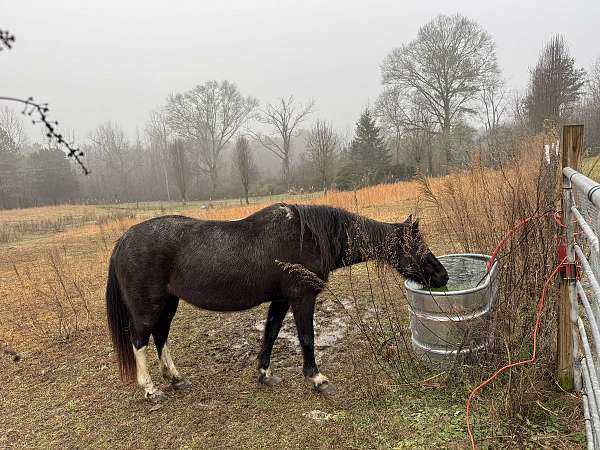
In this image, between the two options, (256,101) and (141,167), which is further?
(141,167)

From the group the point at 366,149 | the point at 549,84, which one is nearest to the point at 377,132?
the point at 366,149

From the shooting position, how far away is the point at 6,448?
9.74 ft

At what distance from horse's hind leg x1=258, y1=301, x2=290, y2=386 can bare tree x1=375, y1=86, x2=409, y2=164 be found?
94.2 ft

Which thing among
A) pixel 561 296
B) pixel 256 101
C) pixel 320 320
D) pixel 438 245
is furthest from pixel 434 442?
pixel 256 101

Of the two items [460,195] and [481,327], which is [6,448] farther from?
[460,195]

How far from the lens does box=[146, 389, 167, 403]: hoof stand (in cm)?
340

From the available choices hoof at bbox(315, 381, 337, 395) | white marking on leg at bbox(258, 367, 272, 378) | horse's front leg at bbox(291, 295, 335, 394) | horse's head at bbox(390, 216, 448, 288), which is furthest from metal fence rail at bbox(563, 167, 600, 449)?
white marking on leg at bbox(258, 367, 272, 378)

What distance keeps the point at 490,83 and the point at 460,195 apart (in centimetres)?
2903

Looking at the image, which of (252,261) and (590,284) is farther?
(252,261)

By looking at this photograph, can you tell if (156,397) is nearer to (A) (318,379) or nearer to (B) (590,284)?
(A) (318,379)

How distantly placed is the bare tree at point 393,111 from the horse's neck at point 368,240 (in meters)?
28.5

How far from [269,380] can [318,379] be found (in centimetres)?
48

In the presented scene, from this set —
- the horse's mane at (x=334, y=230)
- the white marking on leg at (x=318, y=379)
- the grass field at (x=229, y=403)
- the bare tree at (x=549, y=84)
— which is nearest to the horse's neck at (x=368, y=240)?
the horse's mane at (x=334, y=230)

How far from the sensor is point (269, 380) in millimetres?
3471
